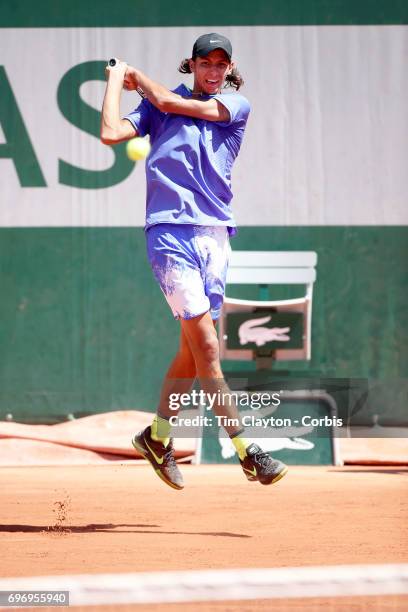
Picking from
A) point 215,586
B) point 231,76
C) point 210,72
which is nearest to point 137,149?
point 210,72

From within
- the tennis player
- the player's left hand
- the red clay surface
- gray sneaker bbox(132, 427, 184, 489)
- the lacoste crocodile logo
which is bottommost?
the red clay surface

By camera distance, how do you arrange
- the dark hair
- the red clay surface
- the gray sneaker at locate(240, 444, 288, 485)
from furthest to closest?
the dark hair → the gray sneaker at locate(240, 444, 288, 485) → the red clay surface

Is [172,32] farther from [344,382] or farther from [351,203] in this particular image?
[344,382]

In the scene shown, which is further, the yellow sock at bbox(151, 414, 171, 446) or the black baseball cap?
the yellow sock at bbox(151, 414, 171, 446)

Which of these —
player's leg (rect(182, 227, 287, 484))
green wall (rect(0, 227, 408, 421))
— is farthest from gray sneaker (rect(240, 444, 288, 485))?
green wall (rect(0, 227, 408, 421))

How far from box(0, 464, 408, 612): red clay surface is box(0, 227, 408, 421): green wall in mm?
1806

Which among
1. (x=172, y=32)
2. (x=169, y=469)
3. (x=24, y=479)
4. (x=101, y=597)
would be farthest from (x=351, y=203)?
(x=101, y=597)

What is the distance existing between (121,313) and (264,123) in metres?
1.82

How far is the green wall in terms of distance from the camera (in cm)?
788

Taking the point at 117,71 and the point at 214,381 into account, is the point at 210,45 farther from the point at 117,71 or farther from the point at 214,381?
the point at 214,381

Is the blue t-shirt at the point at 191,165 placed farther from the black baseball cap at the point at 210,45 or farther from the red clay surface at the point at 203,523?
the red clay surface at the point at 203,523

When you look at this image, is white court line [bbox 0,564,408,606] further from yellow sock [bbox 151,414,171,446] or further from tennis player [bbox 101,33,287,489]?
yellow sock [bbox 151,414,171,446]

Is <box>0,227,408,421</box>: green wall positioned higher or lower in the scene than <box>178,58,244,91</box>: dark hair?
lower

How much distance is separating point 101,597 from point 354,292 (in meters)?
6.31
